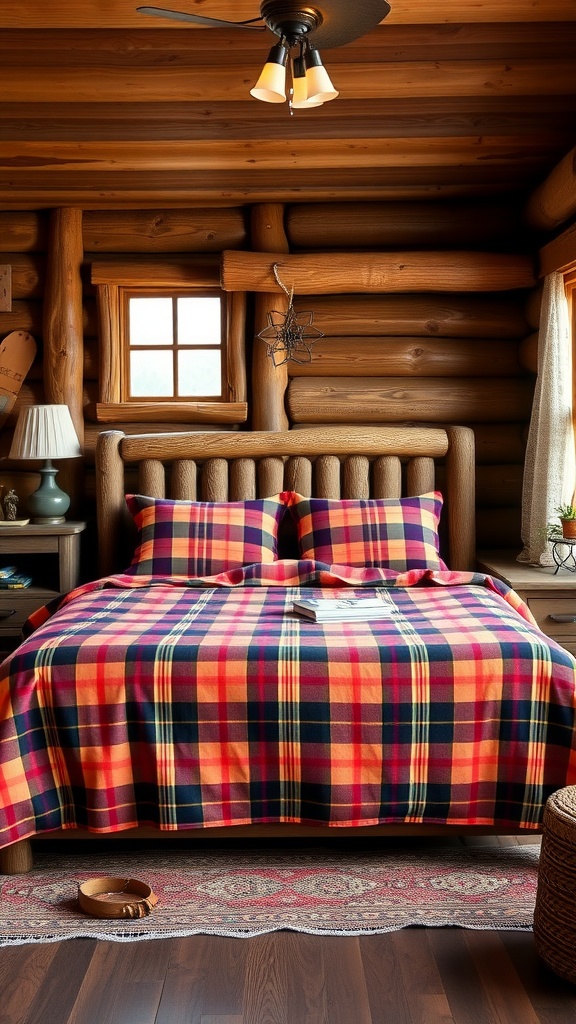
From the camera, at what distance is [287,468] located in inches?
192

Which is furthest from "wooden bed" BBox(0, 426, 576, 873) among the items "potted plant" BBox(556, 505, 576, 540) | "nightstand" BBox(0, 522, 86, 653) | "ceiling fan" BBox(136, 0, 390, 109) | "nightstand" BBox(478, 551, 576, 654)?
"ceiling fan" BBox(136, 0, 390, 109)

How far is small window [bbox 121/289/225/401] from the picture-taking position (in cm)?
539

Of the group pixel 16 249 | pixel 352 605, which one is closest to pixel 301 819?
pixel 352 605

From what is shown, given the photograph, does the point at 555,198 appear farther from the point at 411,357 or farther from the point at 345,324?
the point at 345,324

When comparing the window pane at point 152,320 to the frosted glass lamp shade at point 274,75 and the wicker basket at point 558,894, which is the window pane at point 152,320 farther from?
the wicker basket at point 558,894

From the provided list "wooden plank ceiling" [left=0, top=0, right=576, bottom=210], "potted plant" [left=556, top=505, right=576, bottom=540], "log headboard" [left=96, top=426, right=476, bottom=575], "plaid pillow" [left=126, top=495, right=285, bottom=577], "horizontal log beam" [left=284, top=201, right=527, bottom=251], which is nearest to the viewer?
"wooden plank ceiling" [left=0, top=0, right=576, bottom=210]

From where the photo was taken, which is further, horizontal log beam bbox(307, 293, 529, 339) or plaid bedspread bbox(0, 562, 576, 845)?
horizontal log beam bbox(307, 293, 529, 339)

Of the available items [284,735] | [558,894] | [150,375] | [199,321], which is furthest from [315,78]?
[150,375]

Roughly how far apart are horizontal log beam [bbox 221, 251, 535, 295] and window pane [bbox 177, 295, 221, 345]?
14.7 inches

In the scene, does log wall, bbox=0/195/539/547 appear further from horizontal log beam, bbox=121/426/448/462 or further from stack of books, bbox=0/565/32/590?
stack of books, bbox=0/565/32/590

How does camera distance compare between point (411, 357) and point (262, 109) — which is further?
point (411, 357)

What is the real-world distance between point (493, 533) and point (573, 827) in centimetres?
304

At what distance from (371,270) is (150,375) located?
140 cm

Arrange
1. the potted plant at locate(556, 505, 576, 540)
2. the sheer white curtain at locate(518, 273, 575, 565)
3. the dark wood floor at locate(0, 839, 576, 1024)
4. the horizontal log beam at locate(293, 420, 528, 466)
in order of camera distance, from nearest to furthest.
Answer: the dark wood floor at locate(0, 839, 576, 1024) → the potted plant at locate(556, 505, 576, 540) → the sheer white curtain at locate(518, 273, 575, 565) → the horizontal log beam at locate(293, 420, 528, 466)
